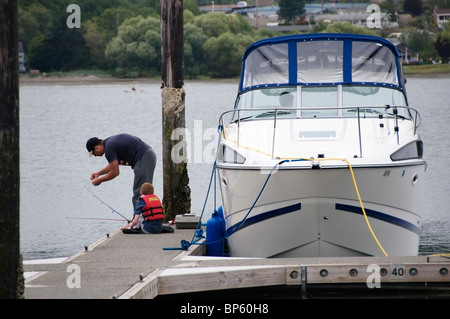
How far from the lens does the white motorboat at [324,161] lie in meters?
11.6

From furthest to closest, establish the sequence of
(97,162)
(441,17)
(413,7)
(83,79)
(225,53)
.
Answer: (83,79), (413,7), (441,17), (225,53), (97,162)

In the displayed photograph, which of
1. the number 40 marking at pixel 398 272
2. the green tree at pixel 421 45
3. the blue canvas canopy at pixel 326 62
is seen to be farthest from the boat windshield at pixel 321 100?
the green tree at pixel 421 45

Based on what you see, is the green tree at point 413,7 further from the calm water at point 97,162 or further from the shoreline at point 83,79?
the calm water at point 97,162

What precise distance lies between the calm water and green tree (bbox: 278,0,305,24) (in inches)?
1150

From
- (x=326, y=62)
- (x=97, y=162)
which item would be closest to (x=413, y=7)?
(x=97, y=162)

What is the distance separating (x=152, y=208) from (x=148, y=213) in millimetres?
219

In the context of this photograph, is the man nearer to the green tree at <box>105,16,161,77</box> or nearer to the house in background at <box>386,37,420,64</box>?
the green tree at <box>105,16,161,77</box>

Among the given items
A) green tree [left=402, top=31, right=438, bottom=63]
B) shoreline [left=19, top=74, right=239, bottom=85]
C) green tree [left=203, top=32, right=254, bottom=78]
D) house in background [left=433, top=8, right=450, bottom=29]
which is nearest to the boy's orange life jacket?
green tree [left=203, top=32, right=254, bottom=78]

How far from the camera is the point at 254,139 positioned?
12.5 meters

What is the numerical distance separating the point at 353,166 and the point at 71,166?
83.5 feet

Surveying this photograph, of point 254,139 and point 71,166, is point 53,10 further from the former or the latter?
point 254,139

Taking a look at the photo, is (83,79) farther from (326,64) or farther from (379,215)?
(379,215)

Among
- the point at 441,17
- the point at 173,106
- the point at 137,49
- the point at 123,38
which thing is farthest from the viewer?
the point at 441,17

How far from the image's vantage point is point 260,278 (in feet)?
33.7
